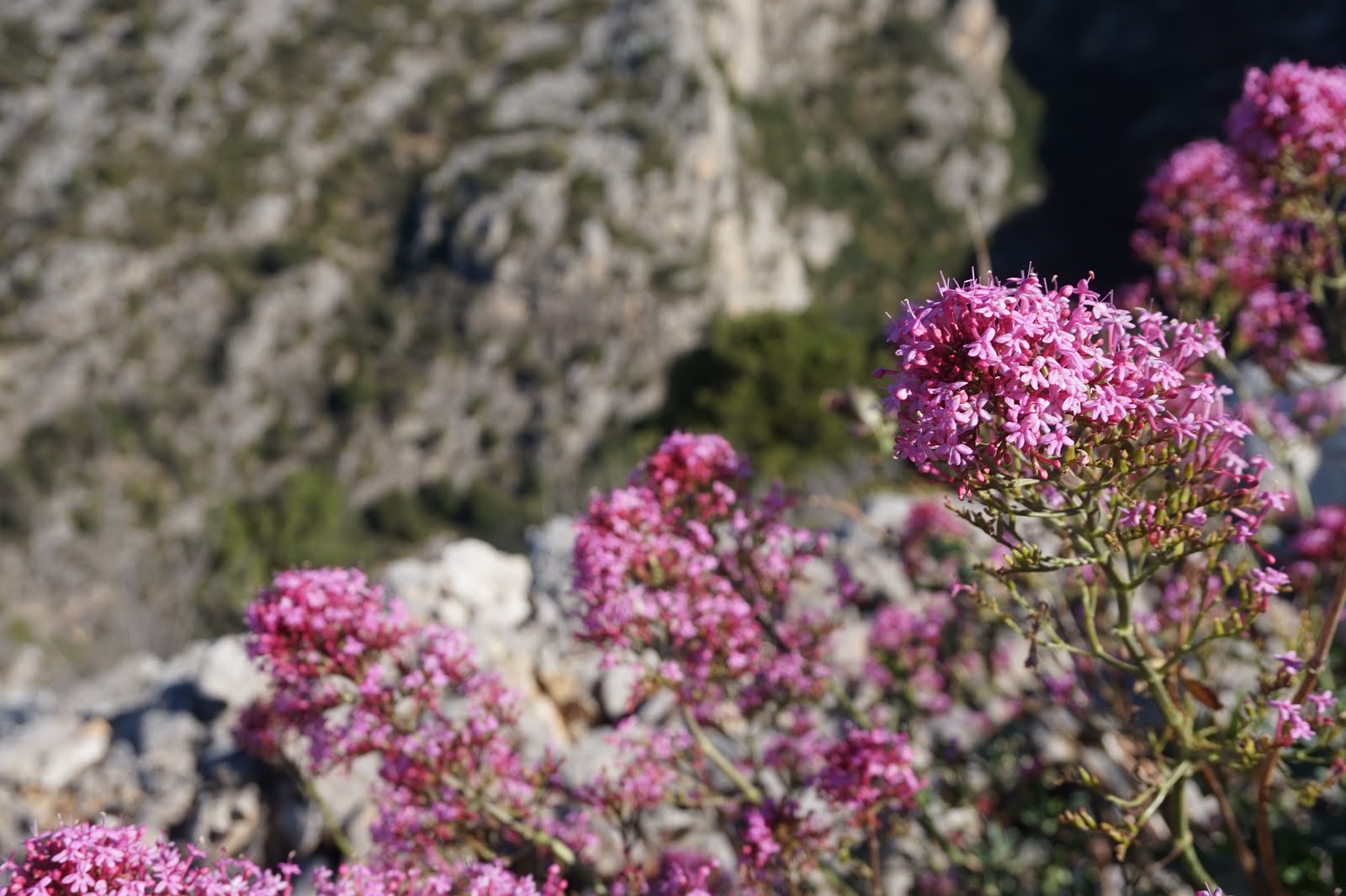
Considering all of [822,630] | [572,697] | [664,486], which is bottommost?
[572,697]

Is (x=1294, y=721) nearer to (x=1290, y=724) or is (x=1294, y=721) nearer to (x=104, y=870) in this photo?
(x=1290, y=724)

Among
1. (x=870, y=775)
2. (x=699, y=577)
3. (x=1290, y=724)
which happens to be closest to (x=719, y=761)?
(x=870, y=775)

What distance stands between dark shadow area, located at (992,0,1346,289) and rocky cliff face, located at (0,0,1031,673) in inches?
198

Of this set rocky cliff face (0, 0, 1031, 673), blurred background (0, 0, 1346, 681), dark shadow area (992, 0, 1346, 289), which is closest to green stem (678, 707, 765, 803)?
blurred background (0, 0, 1346, 681)

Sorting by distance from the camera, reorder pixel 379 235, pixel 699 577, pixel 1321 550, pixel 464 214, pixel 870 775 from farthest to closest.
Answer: pixel 379 235, pixel 464 214, pixel 1321 550, pixel 699 577, pixel 870 775

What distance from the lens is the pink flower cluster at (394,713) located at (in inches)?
135

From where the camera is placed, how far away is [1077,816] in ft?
8.16

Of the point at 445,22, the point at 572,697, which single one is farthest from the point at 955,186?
the point at 572,697

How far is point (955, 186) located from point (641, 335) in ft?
107

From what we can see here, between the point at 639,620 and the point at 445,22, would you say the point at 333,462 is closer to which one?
the point at 445,22

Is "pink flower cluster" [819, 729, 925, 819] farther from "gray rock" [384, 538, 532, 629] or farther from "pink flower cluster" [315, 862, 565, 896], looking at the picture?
"gray rock" [384, 538, 532, 629]

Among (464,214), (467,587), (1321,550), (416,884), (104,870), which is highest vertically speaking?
(104,870)

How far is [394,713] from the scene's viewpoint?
3506 mm

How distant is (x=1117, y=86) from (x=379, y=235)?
62887 mm
